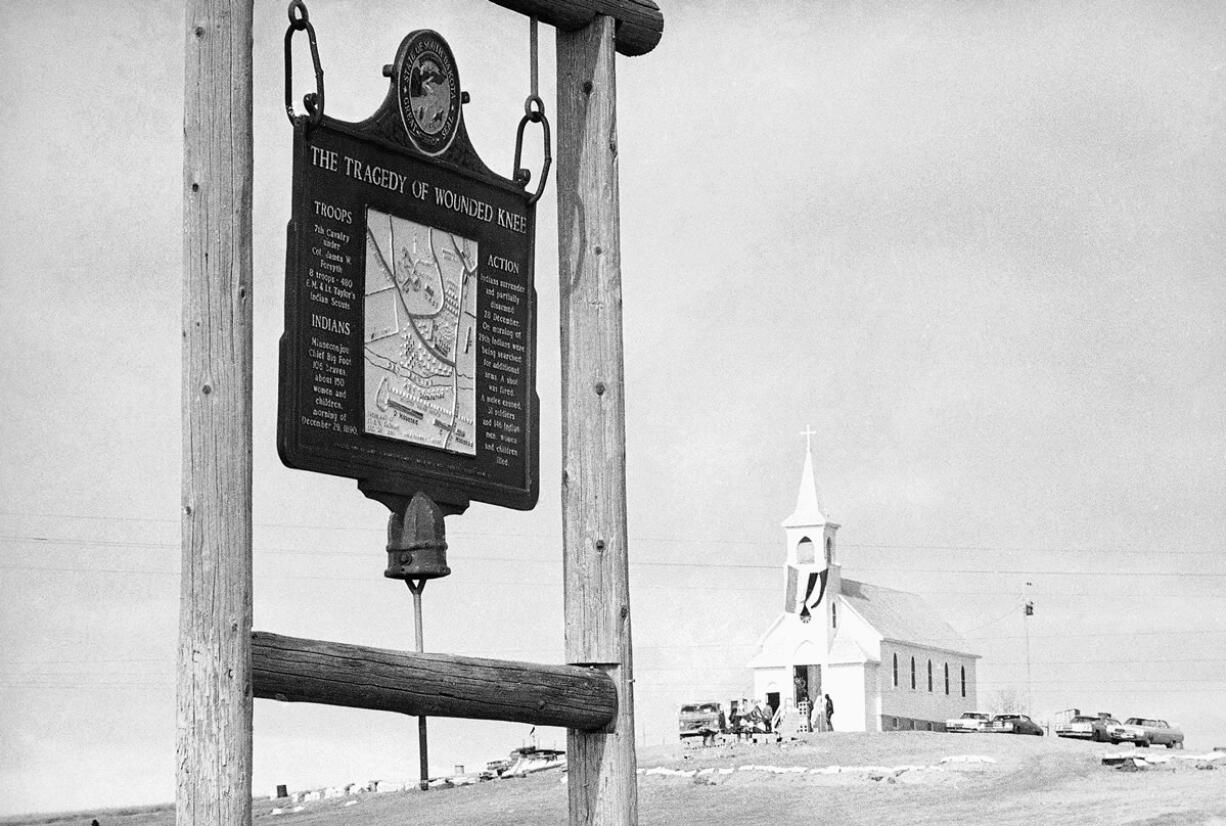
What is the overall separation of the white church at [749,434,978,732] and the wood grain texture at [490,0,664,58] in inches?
2388

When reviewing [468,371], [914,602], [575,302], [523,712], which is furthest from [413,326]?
[914,602]

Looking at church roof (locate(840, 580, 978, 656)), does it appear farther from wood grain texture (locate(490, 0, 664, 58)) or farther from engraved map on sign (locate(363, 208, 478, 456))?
engraved map on sign (locate(363, 208, 478, 456))

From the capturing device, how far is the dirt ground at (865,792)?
32.9m

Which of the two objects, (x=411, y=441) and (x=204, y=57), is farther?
(x=411, y=441)

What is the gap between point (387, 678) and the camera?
27.5 ft

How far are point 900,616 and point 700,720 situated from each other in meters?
22.9

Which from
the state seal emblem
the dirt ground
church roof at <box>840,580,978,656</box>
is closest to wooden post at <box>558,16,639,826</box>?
the state seal emblem

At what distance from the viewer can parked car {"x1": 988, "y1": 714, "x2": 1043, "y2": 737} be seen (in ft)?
212

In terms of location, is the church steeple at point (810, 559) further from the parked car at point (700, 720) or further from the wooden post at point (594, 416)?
the wooden post at point (594, 416)

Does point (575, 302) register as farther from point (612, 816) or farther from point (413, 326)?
point (612, 816)

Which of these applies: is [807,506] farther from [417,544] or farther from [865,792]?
[417,544]

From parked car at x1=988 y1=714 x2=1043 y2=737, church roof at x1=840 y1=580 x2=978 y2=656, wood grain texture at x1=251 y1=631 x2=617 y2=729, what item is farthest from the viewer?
church roof at x1=840 y1=580 x2=978 y2=656

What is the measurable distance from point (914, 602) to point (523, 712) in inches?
3038

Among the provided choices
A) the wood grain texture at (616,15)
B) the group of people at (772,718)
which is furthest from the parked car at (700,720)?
the wood grain texture at (616,15)
